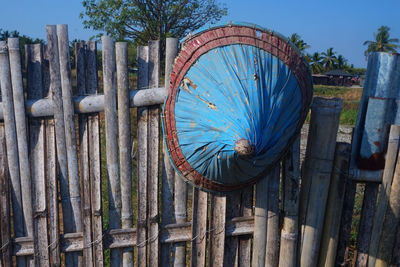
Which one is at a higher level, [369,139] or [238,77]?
[238,77]

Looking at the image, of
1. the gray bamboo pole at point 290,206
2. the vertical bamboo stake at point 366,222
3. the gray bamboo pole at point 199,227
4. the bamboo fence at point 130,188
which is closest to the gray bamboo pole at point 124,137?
the bamboo fence at point 130,188

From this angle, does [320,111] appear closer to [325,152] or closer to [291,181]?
[325,152]

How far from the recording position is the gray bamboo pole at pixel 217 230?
301cm

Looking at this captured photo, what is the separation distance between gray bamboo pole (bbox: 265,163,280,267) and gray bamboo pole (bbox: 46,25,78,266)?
1.64m

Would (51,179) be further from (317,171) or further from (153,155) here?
(317,171)

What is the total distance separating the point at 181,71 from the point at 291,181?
4.33ft

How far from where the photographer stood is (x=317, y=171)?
297 centimetres

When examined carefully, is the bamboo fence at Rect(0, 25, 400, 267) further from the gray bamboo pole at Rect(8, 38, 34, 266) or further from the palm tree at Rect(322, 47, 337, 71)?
the palm tree at Rect(322, 47, 337, 71)

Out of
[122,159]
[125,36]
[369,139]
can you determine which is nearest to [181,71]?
[122,159]

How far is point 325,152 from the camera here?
9.54ft

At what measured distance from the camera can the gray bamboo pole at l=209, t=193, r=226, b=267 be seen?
3010 millimetres

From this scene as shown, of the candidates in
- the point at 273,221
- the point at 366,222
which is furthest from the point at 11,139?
the point at 366,222

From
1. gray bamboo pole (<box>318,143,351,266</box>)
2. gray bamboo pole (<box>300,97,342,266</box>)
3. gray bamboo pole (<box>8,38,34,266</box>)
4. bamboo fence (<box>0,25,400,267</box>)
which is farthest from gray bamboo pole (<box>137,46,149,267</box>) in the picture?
gray bamboo pole (<box>318,143,351,266</box>)

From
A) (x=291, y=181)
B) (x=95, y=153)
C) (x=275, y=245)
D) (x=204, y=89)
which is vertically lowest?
(x=275, y=245)
